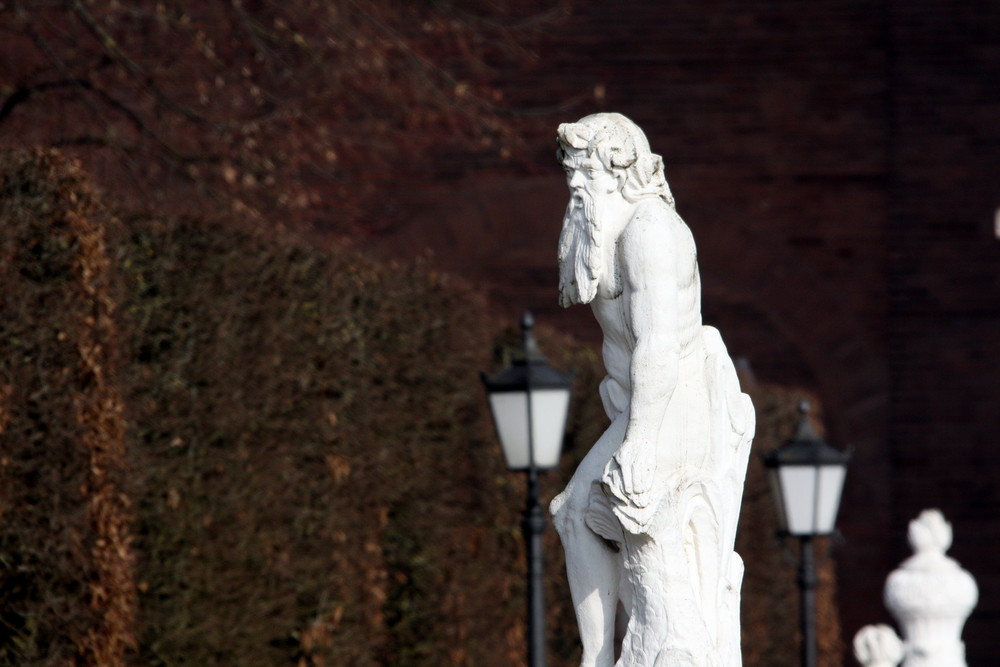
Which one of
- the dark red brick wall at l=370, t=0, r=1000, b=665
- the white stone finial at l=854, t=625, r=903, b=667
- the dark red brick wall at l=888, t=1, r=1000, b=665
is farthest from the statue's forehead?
the dark red brick wall at l=888, t=1, r=1000, b=665

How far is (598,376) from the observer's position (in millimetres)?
11195

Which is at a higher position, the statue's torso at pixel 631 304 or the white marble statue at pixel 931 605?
the statue's torso at pixel 631 304

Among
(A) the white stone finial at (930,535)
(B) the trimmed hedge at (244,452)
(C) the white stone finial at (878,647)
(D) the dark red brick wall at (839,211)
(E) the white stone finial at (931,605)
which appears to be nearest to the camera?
(C) the white stone finial at (878,647)

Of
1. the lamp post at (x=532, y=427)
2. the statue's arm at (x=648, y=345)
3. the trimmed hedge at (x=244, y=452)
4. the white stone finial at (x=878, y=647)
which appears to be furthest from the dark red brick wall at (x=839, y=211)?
the statue's arm at (x=648, y=345)

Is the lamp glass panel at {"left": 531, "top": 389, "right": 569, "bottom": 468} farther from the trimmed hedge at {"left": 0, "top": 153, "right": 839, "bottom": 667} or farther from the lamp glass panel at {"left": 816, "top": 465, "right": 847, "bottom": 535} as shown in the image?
the lamp glass panel at {"left": 816, "top": 465, "right": 847, "bottom": 535}

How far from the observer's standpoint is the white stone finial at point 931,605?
242 inches

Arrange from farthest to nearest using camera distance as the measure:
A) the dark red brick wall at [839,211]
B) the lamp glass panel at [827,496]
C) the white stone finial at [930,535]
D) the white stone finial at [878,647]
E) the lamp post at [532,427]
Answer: the dark red brick wall at [839,211], the lamp glass panel at [827,496], the lamp post at [532,427], the white stone finial at [930,535], the white stone finial at [878,647]

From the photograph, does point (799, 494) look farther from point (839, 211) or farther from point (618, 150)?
point (839, 211)

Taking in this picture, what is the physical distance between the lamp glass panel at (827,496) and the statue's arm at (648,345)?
4.81m

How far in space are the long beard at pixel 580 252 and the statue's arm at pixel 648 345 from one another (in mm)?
84

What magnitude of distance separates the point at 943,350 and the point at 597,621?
40.6 feet

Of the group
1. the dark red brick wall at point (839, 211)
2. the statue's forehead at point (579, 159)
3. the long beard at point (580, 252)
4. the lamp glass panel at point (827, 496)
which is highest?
the dark red brick wall at point (839, 211)

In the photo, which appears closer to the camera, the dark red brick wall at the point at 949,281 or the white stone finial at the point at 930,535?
the white stone finial at the point at 930,535

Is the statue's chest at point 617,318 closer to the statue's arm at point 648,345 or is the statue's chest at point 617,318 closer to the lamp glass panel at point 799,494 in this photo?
the statue's arm at point 648,345
